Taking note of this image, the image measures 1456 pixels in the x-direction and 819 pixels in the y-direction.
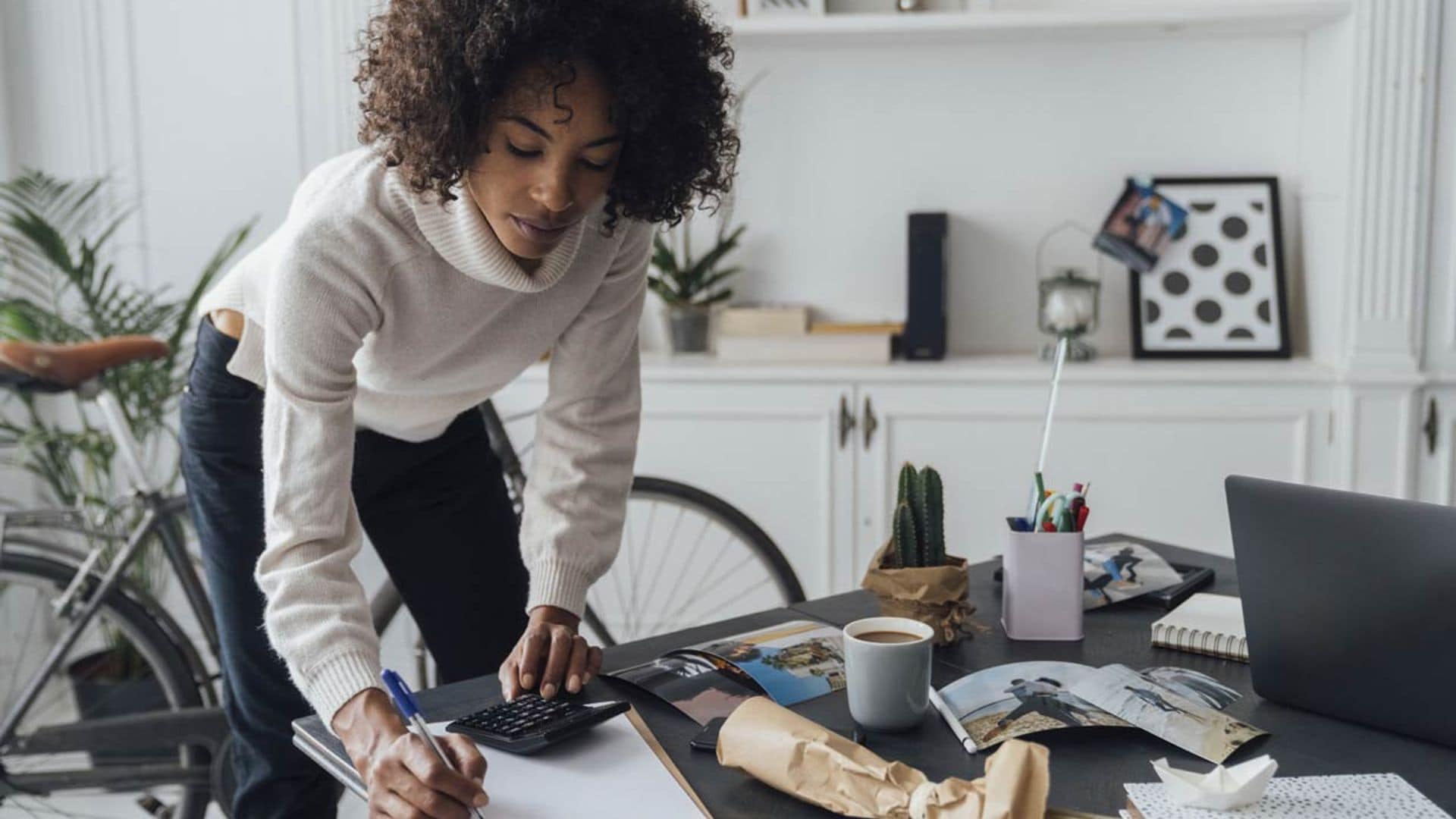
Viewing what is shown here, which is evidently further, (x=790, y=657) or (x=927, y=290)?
(x=927, y=290)

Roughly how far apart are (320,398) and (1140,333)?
208 cm

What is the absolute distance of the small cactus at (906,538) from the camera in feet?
3.94

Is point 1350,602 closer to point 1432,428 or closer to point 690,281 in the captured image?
point 1432,428

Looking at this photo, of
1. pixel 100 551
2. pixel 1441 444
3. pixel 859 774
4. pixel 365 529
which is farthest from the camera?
pixel 1441 444

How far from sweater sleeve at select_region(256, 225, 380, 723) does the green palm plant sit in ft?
4.03

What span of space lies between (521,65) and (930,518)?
0.56 metres

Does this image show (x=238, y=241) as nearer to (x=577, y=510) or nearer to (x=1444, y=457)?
(x=577, y=510)

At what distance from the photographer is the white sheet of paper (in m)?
0.89

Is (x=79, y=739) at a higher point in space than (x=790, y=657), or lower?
lower

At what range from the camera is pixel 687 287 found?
2912 millimetres

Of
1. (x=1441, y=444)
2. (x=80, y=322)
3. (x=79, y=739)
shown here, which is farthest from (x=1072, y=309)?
(x=80, y=322)

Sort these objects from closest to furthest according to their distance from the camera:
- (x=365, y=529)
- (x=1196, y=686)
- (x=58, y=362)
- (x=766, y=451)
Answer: (x=1196, y=686) < (x=365, y=529) < (x=58, y=362) < (x=766, y=451)

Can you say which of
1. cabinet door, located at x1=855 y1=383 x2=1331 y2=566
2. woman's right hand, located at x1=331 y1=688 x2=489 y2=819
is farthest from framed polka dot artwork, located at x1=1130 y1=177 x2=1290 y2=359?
woman's right hand, located at x1=331 y1=688 x2=489 y2=819

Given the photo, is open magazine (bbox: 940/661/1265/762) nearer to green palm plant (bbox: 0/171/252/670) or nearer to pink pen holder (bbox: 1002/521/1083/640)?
pink pen holder (bbox: 1002/521/1083/640)
